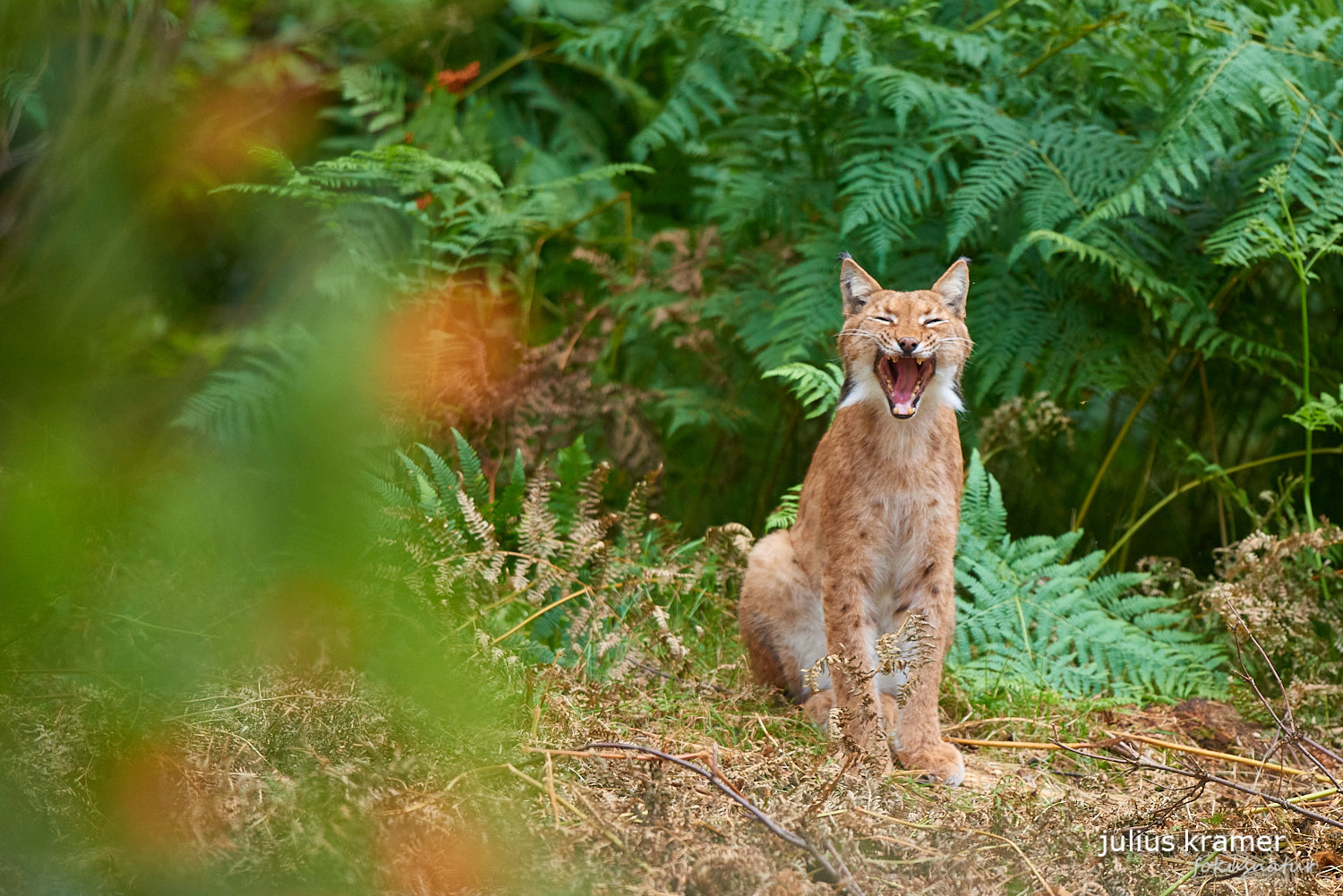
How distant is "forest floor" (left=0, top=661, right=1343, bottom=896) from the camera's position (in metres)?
0.92

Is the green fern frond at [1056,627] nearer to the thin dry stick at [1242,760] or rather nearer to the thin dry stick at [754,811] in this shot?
the thin dry stick at [1242,760]

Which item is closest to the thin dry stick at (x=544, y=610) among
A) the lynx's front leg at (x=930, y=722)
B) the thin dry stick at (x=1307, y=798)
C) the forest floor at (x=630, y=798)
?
the forest floor at (x=630, y=798)

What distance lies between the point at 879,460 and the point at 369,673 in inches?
99.4

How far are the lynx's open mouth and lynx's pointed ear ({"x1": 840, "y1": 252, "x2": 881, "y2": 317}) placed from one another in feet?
0.75

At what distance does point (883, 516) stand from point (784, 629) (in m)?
0.45

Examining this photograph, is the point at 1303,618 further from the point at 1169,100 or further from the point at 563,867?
the point at 563,867

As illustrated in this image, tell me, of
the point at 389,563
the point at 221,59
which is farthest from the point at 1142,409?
the point at 389,563

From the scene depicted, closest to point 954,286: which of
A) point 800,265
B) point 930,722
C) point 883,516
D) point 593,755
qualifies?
point 883,516

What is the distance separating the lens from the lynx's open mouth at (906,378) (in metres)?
3.04

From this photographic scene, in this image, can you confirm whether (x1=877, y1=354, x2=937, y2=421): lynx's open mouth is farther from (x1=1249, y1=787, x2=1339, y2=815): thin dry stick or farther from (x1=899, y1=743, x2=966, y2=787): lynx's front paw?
(x1=1249, y1=787, x2=1339, y2=815): thin dry stick

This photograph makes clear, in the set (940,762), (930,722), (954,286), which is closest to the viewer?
(940,762)

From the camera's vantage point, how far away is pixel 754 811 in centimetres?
193

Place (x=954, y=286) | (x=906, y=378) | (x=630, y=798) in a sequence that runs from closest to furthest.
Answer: (x=630, y=798)
(x=906, y=378)
(x=954, y=286)

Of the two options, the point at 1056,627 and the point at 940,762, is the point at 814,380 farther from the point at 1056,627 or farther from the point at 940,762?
the point at 940,762
